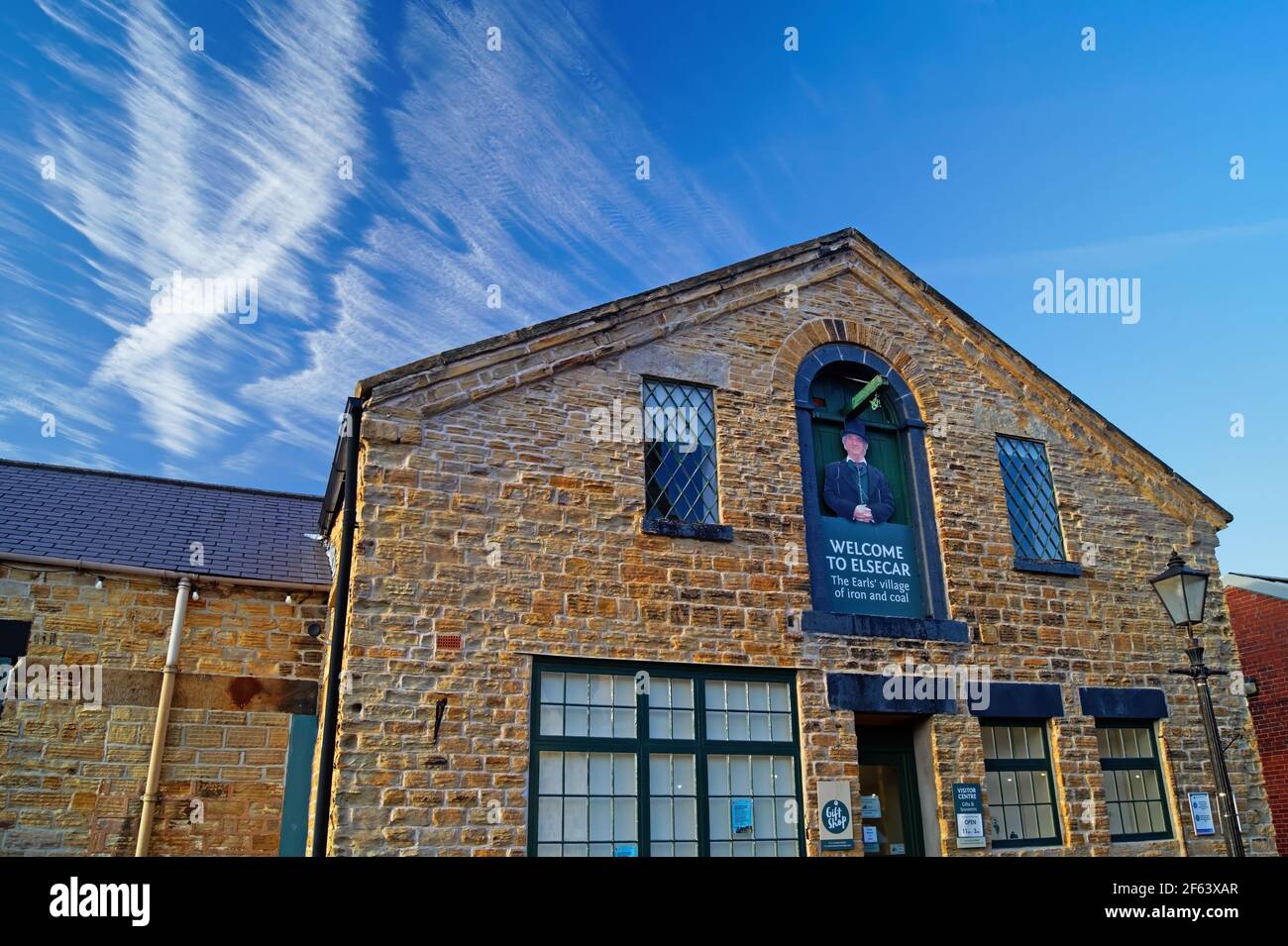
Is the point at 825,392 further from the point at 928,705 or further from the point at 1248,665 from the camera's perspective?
the point at 1248,665

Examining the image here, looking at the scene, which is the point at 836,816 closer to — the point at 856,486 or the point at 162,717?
the point at 856,486

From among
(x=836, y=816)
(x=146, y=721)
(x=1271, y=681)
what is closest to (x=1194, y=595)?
(x=836, y=816)

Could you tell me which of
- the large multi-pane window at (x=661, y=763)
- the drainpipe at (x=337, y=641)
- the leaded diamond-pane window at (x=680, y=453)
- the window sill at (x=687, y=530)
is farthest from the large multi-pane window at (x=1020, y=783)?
the drainpipe at (x=337, y=641)

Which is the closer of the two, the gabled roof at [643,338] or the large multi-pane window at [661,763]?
the large multi-pane window at [661,763]

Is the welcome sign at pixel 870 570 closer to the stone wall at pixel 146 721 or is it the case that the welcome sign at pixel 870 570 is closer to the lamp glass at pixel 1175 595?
the lamp glass at pixel 1175 595

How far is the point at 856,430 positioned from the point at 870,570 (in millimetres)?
1849

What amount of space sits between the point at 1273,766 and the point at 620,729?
Answer: 479 inches

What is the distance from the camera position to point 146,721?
9375 millimetres

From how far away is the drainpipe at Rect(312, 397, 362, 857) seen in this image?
315 inches

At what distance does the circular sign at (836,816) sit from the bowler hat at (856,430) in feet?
14.3

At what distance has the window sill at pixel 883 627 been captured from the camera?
9.98 meters
